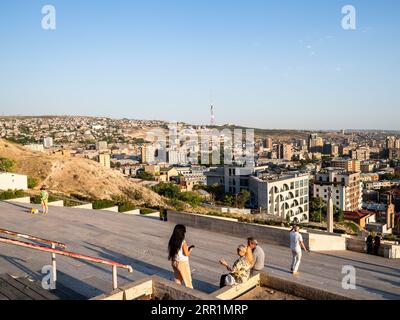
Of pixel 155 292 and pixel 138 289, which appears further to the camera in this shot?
pixel 155 292

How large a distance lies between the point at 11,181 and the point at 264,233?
43.0 ft

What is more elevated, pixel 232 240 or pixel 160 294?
pixel 160 294

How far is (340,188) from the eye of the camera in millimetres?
66000

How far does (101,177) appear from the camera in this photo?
127 ft

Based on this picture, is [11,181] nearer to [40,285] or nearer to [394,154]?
[40,285]

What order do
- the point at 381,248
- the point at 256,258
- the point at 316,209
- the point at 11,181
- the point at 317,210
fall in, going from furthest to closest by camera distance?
the point at 316,209, the point at 317,210, the point at 11,181, the point at 381,248, the point at 256,258

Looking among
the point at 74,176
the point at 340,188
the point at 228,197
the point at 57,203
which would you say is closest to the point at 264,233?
the point at 57,203

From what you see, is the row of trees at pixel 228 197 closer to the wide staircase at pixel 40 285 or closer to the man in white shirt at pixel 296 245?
the man in white shirt at pixel 296 245

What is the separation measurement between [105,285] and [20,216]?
6886mm

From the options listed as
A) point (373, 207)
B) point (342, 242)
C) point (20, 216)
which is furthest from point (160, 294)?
point (373, 207)

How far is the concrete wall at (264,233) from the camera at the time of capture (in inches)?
377

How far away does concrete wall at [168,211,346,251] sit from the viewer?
9.57 metres

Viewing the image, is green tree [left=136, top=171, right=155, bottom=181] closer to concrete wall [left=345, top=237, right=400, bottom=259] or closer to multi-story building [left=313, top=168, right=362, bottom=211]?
multi-story building [left=313, top=168, right=362, bottom=211]
